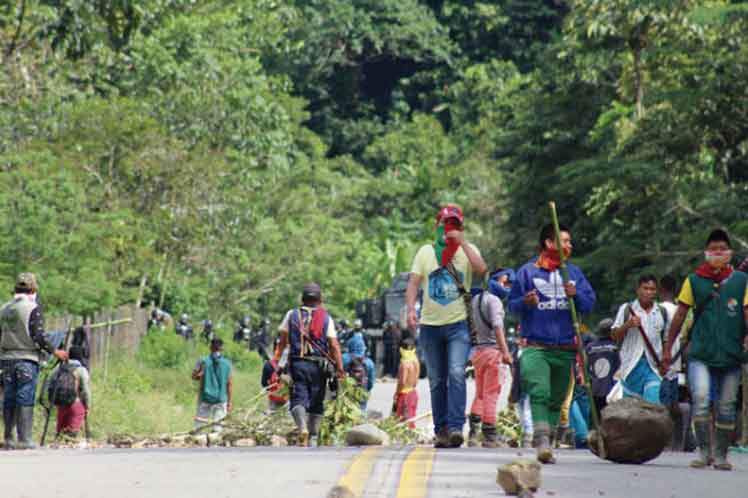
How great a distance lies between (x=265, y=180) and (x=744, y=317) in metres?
41.7

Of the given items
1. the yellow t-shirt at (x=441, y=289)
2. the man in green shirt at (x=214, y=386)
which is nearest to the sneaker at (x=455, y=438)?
the yellow t-shirt at (x=441, y=289)

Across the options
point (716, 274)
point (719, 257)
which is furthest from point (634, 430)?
point (719, 257)

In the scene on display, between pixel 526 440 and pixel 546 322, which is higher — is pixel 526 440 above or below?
below

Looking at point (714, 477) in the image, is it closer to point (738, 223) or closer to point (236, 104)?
point (738, 223)

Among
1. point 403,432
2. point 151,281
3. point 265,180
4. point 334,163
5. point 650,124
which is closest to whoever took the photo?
point 403,432

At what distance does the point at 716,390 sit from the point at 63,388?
9.28 meters

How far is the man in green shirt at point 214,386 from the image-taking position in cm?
2211

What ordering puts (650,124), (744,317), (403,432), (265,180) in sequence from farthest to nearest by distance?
(265,180), (650,124), (403,432), (744,317)

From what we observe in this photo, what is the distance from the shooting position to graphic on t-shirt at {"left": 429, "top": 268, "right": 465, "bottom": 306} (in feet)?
47.6

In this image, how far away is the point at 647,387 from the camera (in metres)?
15.8

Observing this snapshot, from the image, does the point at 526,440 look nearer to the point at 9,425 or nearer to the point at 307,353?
the point at 307,353

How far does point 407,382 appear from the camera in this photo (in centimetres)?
2230

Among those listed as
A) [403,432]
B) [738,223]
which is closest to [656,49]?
[738,223]

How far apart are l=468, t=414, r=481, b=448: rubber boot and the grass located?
23.4 ft
